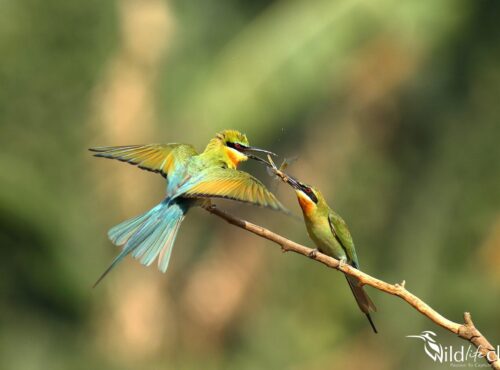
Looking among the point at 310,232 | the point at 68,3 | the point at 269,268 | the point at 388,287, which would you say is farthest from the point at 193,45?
the point at 388,287

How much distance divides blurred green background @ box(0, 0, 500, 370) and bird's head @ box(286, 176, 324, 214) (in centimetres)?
413

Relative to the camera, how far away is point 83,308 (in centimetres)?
764

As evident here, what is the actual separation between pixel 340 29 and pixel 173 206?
391cm

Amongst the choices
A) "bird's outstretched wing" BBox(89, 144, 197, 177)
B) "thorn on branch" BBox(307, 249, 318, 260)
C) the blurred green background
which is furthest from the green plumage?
the blurred green background

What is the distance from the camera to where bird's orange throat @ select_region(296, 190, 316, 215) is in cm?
275

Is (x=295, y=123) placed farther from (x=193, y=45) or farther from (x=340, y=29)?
(x=193, y=45)

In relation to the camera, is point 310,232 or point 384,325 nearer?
point 310,232

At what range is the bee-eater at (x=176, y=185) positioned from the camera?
2182mm

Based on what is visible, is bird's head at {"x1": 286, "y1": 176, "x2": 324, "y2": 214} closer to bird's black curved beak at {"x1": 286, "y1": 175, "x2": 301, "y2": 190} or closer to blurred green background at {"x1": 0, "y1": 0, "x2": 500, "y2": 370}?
bird's black curved beak at {"x1": 286, "y1": 175, "x2": 301, "y2": 190}

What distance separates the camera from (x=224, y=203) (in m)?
7.45

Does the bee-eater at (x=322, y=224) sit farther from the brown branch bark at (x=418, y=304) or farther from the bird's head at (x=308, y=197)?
the brown branch bark at (x=418, y=304)

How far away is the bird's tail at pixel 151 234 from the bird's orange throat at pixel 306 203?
456 millimetres

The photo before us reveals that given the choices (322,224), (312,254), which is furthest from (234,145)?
(312,254)

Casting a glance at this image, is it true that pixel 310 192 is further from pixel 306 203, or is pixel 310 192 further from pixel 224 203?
pixel 224 203
